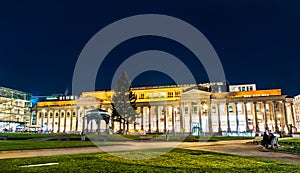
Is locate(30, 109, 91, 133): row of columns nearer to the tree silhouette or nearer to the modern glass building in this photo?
the modern glass building

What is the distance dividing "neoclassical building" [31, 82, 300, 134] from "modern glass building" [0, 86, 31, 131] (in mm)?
16528

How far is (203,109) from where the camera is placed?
96250 mm

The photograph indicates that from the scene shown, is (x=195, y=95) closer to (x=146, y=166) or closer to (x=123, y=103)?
(x=123, y=103)

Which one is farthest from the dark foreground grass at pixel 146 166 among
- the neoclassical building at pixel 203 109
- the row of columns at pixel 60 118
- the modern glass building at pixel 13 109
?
the modern glass building at pixel 13 109

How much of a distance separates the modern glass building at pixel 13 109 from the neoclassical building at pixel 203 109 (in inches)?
651

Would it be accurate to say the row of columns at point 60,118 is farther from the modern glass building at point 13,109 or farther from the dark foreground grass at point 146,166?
the dark foreground grass at point 146,166

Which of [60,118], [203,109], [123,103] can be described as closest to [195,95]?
[203,109]

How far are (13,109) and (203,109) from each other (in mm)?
85380

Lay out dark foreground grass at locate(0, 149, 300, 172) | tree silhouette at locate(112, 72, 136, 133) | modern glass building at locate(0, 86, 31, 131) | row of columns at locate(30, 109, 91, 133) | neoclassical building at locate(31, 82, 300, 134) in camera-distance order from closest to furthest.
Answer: dark foreground grass at locate(0, 149, 300, 172)
tree silhouette at locate(112, 72, 136, 133)
neoclassical building at locate(31, 82, 300, 134)
row of columns at locate(30, 109, 91, 133)
modern glass building at locate(0, 86, 31, 131)

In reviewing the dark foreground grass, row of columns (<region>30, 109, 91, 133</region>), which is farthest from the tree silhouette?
the dark foreground grass

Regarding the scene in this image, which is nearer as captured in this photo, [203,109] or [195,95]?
[195,95]

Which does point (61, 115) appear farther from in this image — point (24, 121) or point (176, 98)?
point (176, 98)

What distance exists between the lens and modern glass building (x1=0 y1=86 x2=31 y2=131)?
371 ft

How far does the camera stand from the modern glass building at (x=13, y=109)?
113m
